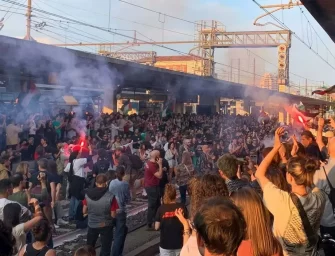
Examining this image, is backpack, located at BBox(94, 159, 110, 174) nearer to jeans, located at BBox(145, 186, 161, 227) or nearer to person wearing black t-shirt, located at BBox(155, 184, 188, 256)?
jeans, located at BBox(145, 186, 161, 227)

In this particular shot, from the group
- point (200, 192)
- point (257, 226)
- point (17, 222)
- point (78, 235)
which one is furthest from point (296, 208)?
point (78, 235)

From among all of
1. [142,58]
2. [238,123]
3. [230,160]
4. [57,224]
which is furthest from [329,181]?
[142,58]

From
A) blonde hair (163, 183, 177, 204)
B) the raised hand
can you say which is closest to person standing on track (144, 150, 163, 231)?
blonde hair (163, 183, 177, 204)

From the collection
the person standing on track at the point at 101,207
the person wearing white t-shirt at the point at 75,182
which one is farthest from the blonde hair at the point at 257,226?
the person wearing white t-shirt at the point at 75,182

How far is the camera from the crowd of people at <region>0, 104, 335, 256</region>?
2691mm

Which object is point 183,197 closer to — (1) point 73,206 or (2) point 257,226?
(1) point 73,206

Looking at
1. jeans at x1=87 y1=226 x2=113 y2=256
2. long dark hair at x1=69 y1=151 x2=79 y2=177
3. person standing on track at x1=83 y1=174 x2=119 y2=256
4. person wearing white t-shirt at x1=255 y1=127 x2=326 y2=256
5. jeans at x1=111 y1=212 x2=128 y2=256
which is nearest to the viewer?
person wearing white t-shirt at x1=255 y1=127 x2=326 y2=256

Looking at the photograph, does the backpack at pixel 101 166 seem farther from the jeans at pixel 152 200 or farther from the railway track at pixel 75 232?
the jeans at pixel 152 200

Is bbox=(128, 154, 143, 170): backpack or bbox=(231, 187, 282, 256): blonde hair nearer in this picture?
bbox=(231, 187, 282, 256): blonde hair

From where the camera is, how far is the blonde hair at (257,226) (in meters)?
2.70

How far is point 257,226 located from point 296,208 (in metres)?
0.62

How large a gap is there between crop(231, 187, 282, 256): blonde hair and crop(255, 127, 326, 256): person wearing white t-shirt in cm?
46

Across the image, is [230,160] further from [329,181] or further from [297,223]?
[297,223]

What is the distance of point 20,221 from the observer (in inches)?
176
